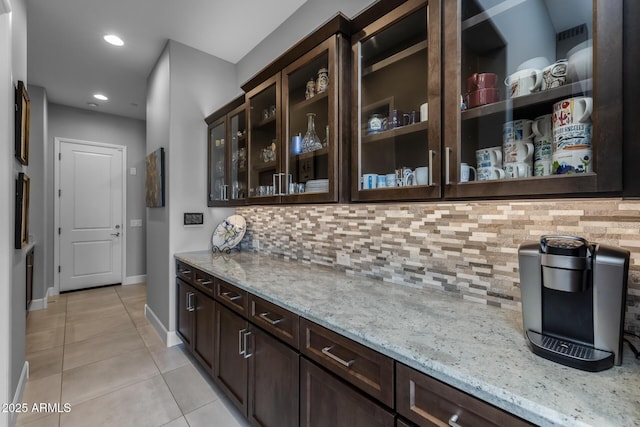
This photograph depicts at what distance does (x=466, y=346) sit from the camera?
0.87 metres

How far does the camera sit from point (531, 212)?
1.14 meters

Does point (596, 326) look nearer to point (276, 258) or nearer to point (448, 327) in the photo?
point (448, 327)

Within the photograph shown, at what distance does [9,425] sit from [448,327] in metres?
2.39

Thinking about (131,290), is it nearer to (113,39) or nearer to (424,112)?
(113,39)

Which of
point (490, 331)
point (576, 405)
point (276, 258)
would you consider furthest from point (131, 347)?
point (576, 405)

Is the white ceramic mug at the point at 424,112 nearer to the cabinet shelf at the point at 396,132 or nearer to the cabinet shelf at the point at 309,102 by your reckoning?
the cabinet shelf at the point at 396,132

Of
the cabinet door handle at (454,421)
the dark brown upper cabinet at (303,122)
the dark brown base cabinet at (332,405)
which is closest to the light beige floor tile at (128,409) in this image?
the dark brown base cabinet at (332,405)

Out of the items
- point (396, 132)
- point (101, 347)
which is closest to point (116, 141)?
point (101, 347)

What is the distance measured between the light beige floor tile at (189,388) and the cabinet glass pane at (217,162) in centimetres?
150

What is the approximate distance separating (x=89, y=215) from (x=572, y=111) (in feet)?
19.4

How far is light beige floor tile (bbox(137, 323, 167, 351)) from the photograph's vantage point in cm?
270

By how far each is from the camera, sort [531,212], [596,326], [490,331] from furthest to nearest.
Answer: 1. [531,212]
2. [490,331]
3. [596,326]

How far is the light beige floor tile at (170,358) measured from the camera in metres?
2.36

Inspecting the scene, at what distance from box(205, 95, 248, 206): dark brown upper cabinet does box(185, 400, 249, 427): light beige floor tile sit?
1.46 m
